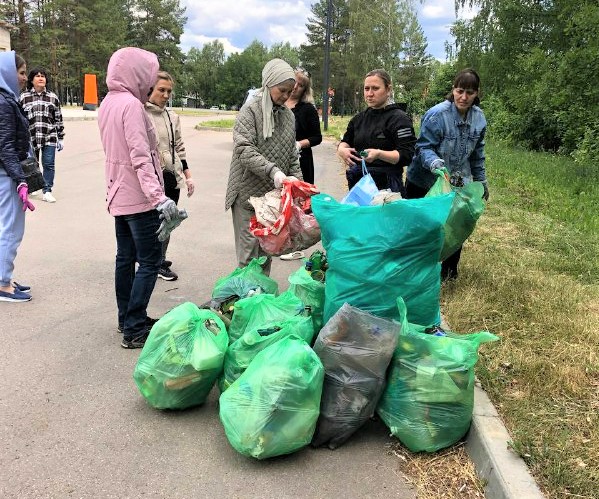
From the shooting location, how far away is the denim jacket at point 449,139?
4.45m

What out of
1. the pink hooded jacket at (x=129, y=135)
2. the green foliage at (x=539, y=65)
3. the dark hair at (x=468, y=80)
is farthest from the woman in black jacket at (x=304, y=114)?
the green foliage at (x=539, y=65)

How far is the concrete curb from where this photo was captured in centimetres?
229

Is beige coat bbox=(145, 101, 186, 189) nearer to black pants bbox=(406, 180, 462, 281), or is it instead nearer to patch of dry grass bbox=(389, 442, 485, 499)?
black pants bbox=(406, 180, 462, 281)

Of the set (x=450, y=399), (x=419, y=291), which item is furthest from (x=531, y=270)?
(x=450, y=399)

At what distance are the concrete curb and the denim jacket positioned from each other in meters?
2.16

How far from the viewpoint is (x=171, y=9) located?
78688mm

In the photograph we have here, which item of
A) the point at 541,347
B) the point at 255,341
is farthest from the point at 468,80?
the point at 255,341

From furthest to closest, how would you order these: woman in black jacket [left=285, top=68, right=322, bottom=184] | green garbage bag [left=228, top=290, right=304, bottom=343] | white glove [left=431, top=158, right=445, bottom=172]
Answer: woman in black jacket [left=285, top=68, right=322, bottom=184] < white glove [left=431, top=158, right=445, bottom=172] < green garbage bag [left=228, top=290, right=304, bottom=343]

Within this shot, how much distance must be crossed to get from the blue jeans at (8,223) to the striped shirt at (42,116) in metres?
4.13

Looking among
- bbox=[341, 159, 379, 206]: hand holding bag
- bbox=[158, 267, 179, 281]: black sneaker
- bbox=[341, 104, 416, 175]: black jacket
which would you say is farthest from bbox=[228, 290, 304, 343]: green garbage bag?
bbox=[158, 267, 179, 281]: black sneaker

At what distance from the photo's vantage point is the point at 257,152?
383 centimetres

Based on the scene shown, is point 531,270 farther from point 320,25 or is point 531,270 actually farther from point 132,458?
point 320,25

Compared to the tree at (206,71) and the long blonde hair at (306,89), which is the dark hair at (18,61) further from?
the tree at (206,71)

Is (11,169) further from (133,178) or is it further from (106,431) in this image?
(106,431)
